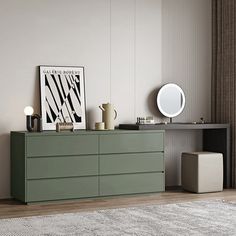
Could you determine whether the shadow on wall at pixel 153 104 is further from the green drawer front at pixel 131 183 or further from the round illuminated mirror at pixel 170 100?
the green drawer front at pixel 131 183

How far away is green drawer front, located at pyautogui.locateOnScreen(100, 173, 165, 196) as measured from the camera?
19.4 feet

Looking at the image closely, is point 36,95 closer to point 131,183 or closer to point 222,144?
point 131,183

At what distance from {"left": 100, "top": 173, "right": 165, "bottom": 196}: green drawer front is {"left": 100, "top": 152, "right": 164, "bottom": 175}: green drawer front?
58 millimetres

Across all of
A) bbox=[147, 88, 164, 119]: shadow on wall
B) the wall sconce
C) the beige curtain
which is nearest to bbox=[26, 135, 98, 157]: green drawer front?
the wall sconce

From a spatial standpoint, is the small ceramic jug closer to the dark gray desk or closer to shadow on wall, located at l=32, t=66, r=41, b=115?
the dark gray desk

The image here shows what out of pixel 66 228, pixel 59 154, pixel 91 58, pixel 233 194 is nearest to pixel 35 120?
pixel 59 154

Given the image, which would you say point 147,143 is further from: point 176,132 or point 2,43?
point 2,43

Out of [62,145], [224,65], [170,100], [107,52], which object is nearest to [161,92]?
[170,100]

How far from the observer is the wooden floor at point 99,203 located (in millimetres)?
5223

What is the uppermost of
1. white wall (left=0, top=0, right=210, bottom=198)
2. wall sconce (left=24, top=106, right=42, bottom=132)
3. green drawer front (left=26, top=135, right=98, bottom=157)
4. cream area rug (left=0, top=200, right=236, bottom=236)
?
white wall (left=0, top=0, right=210, bottom=198)

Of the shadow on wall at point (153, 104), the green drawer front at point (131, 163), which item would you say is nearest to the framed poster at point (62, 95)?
the green drawer front at point (131, 163)

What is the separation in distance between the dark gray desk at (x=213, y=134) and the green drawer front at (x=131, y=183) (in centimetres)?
54

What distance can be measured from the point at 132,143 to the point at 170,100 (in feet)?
3.14

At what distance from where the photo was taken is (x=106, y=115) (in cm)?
612
